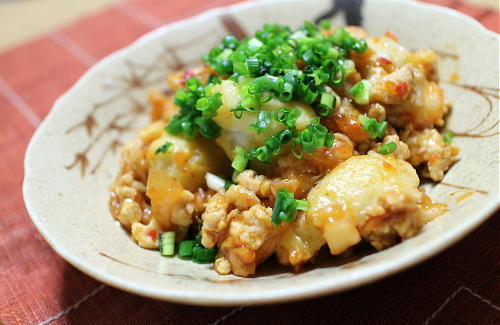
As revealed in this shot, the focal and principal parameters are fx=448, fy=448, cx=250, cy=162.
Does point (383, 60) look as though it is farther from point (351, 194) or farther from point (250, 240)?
point (250, 240)

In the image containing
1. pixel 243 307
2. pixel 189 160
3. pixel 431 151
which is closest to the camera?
pixel 243 307

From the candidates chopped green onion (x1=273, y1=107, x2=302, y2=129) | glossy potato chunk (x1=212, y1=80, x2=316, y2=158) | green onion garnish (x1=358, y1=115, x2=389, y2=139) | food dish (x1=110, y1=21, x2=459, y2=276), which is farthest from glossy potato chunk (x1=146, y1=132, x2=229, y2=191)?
green onion garnish (x1=358, y1=115, x2=389, y2=139)

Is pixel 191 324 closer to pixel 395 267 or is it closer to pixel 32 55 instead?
pixel 395 267

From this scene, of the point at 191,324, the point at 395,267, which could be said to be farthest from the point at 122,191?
the point at 395,267

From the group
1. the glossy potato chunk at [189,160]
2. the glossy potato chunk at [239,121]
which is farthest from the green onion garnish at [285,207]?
the glossy potato chunk at [189,160]

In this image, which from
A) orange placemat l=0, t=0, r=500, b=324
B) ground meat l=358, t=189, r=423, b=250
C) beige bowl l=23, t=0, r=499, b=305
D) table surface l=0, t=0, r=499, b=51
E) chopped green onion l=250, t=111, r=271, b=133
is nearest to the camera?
beige bowl l=23, t=0, r=499, b=305

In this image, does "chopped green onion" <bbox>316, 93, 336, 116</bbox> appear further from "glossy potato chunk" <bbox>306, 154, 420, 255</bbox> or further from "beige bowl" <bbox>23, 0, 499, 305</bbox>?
"beige bowl" <bbox>23, 0, 499, 305</bbox>

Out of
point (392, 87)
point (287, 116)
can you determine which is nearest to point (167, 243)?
point (287, 116)
